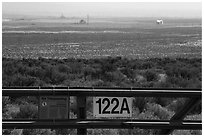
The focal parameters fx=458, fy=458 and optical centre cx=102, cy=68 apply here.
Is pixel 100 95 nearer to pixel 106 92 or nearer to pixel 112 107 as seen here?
pixel 106 92

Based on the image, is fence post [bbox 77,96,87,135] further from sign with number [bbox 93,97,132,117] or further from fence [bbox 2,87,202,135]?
sign with number [bbox 93,97,132,117]

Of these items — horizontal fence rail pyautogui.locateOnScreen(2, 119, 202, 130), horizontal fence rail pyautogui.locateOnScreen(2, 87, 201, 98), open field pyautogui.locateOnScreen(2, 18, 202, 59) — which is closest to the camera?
horizontal fence rail pyautogui.locateOnScreen(2, 87, 201, 98)

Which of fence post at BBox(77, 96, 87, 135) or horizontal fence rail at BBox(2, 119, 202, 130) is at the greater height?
fence post at BBox(77, 96, 87, 135)

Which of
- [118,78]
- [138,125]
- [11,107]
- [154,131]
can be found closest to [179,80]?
[118,78]

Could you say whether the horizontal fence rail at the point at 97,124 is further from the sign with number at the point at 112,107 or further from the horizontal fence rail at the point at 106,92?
the horizontal fence rail at the point at 106,92

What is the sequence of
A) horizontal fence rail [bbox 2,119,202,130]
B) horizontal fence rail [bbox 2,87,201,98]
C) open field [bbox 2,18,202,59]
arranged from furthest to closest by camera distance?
open field [bbox 2,18,202,59]
horizontal fence rail [bbox 2,119,202,130]
horizontal fence rail [bbox 2,87,201,98]

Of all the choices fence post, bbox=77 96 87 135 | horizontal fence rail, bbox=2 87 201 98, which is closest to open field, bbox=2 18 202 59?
fence post, bbox=77 96 87 135

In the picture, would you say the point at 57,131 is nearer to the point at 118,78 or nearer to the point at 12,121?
the point at 12,121

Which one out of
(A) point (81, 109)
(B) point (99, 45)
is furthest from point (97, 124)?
(B) point (99, 45)

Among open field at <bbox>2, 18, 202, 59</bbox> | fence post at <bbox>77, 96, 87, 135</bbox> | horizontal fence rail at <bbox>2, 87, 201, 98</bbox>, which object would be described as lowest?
open field at <bbox>2, 18, 202, 59</bbox>
